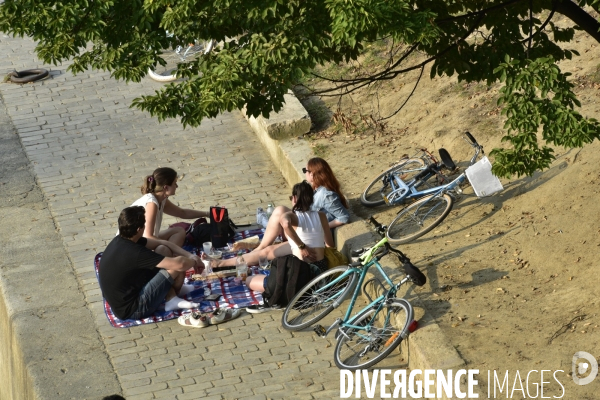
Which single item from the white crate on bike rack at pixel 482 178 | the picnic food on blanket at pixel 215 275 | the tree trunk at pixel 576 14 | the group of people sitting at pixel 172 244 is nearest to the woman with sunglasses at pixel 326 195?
the group of people sitting at pixel 172 244

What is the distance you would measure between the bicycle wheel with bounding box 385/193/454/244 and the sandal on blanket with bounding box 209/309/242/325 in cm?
205

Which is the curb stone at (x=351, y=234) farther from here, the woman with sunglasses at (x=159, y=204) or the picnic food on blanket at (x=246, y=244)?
the woman with sunglasses at (x=159, y=204)

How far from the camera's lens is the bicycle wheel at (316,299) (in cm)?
941

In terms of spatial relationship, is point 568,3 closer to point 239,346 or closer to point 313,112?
point 239,346

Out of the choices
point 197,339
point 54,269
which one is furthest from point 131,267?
point 54,269

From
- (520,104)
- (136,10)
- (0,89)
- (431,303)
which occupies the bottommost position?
(0,89)

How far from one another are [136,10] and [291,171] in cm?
495

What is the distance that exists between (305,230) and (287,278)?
25.0 inches

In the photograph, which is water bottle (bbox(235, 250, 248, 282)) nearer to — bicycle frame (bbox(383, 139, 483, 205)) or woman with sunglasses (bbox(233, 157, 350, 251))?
woman with sunglasses (bbox(233, 157, 350, 251))

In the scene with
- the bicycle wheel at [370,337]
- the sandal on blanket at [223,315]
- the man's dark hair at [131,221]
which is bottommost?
the sandal on blanket at [223,315]

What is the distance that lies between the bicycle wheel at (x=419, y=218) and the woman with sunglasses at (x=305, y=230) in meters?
0.91

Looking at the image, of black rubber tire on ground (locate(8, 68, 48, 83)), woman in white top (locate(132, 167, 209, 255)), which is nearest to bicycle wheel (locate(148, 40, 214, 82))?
black rubber tire on ground (locate(8, 68, 48, 83))

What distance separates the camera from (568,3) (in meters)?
8.70

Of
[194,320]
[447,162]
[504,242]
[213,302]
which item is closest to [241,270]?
[213,302]
